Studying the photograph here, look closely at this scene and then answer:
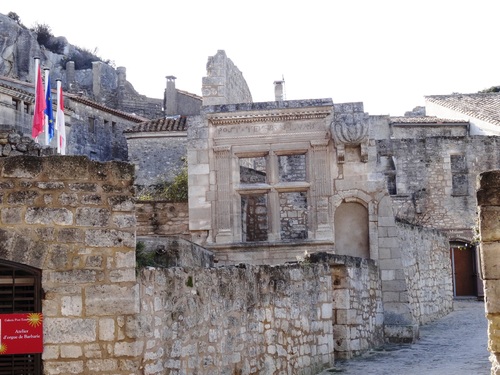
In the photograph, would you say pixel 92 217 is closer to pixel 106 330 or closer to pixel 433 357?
pixel 106 330

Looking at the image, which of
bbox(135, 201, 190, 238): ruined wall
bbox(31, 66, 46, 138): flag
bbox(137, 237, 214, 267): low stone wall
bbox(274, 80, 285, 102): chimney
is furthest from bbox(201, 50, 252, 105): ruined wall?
bbox(274, 80, 285, 102): chimney

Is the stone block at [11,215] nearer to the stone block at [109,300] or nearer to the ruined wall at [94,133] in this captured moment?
the stone block at [109,300]

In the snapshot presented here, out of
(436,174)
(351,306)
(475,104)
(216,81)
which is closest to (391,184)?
(436,174)

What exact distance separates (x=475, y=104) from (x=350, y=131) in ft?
60.9

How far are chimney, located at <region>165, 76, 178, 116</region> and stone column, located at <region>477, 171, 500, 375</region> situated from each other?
30678mm

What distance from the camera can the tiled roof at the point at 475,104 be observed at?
3019cm

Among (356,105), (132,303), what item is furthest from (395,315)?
(132,303)

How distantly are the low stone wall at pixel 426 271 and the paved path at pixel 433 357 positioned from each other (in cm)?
109

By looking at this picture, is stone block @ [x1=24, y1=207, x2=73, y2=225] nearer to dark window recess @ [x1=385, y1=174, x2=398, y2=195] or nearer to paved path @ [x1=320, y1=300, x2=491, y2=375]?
paved path @ [x1=320, y1=300, x2=491, y2=375]

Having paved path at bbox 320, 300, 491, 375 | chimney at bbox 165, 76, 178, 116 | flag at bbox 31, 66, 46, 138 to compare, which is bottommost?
paved path at bbox 320, 300, 491, 375

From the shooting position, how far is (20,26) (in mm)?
45094

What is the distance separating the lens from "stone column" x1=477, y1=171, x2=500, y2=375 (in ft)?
18.7

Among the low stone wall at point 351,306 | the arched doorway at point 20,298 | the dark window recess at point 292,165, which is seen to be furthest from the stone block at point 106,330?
the dark window recess at point 292,165

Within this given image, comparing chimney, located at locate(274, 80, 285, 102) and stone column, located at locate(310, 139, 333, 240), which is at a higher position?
chimney, located at locate(274, 80, 285, 102)
